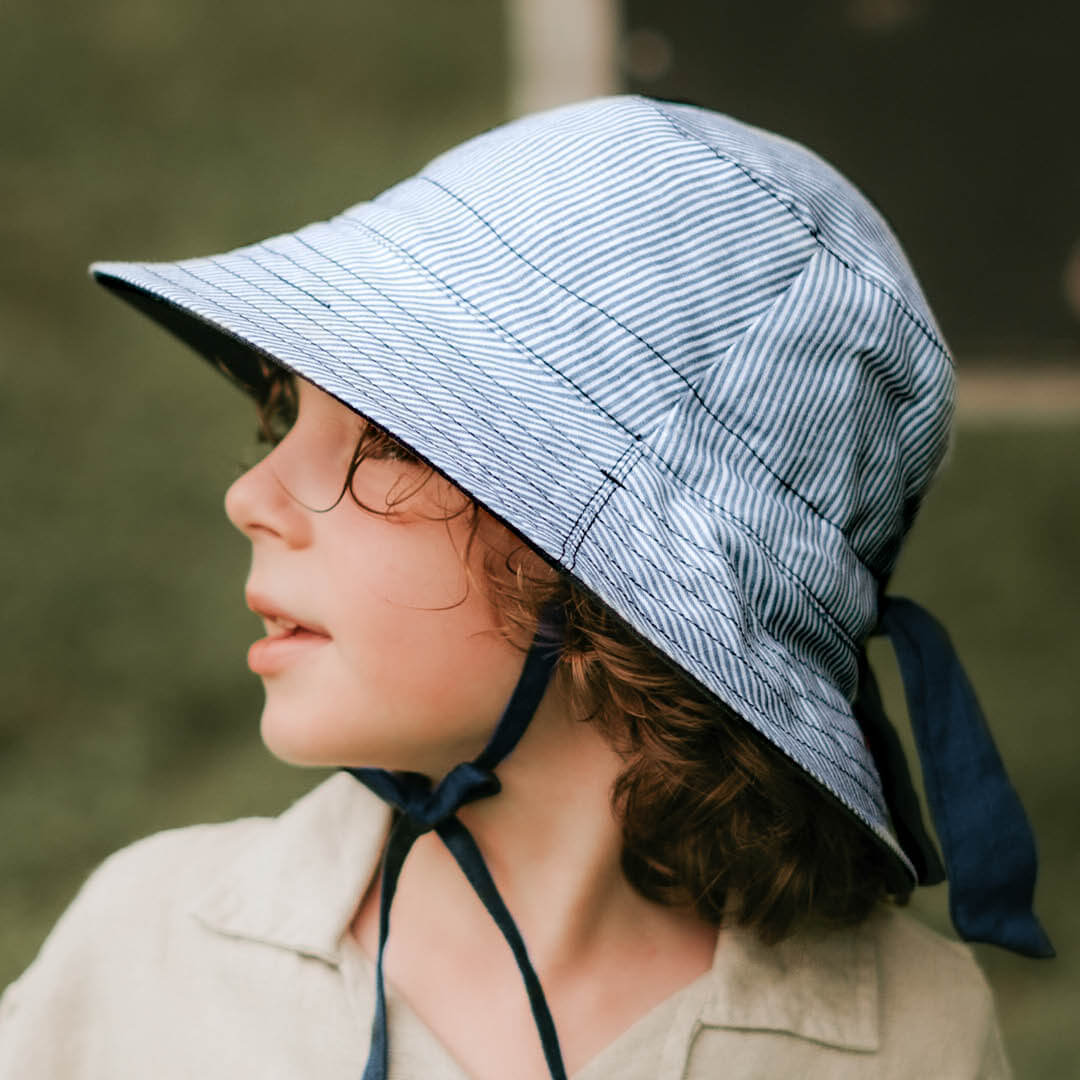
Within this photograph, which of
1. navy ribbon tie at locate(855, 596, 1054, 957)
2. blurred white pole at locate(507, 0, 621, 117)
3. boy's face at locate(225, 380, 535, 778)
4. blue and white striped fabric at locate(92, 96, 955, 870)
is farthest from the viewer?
blurred white pole at locate(507, 0, 621, 117)

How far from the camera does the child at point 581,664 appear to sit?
101 centimetres

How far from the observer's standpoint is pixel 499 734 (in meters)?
1.13

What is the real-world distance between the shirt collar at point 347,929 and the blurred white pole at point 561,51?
1.82 meters

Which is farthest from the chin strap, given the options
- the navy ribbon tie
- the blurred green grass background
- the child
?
the blurred green grass background

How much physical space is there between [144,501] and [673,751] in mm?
1964

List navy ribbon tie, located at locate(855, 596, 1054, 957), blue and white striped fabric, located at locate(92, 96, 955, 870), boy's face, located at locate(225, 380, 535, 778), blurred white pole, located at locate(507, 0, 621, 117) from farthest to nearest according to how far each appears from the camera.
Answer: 1. blurred white pole, located at locate(507, 0, 621, 117)
2. navy ribbon tie, located at locate(855, 596, 1054, 957)
3. boy's face, located at locate(225, 380, 535, 778)
4. blue and white striped fabric, located at locate(92, 96, 955, 870)

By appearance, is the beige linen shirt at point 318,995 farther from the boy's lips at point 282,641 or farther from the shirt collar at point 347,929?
the boy's lips at point 282,641

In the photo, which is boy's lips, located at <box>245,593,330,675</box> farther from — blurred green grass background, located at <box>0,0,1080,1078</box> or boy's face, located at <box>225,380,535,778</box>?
blurred green grass background, located at <box>0,0,1080,1078</box>

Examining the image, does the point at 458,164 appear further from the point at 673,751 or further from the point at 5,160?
the point at 5,160

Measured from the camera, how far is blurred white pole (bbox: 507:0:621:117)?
8.51ft

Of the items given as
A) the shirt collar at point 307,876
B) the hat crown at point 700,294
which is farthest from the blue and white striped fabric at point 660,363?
the shirt collar at point 307,876

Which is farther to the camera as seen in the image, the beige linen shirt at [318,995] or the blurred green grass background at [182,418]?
the blurred green grass background at [182,418]

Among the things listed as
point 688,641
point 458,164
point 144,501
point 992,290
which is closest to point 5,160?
point 144,501

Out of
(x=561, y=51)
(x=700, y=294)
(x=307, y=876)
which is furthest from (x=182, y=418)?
(x=700, y=294)
